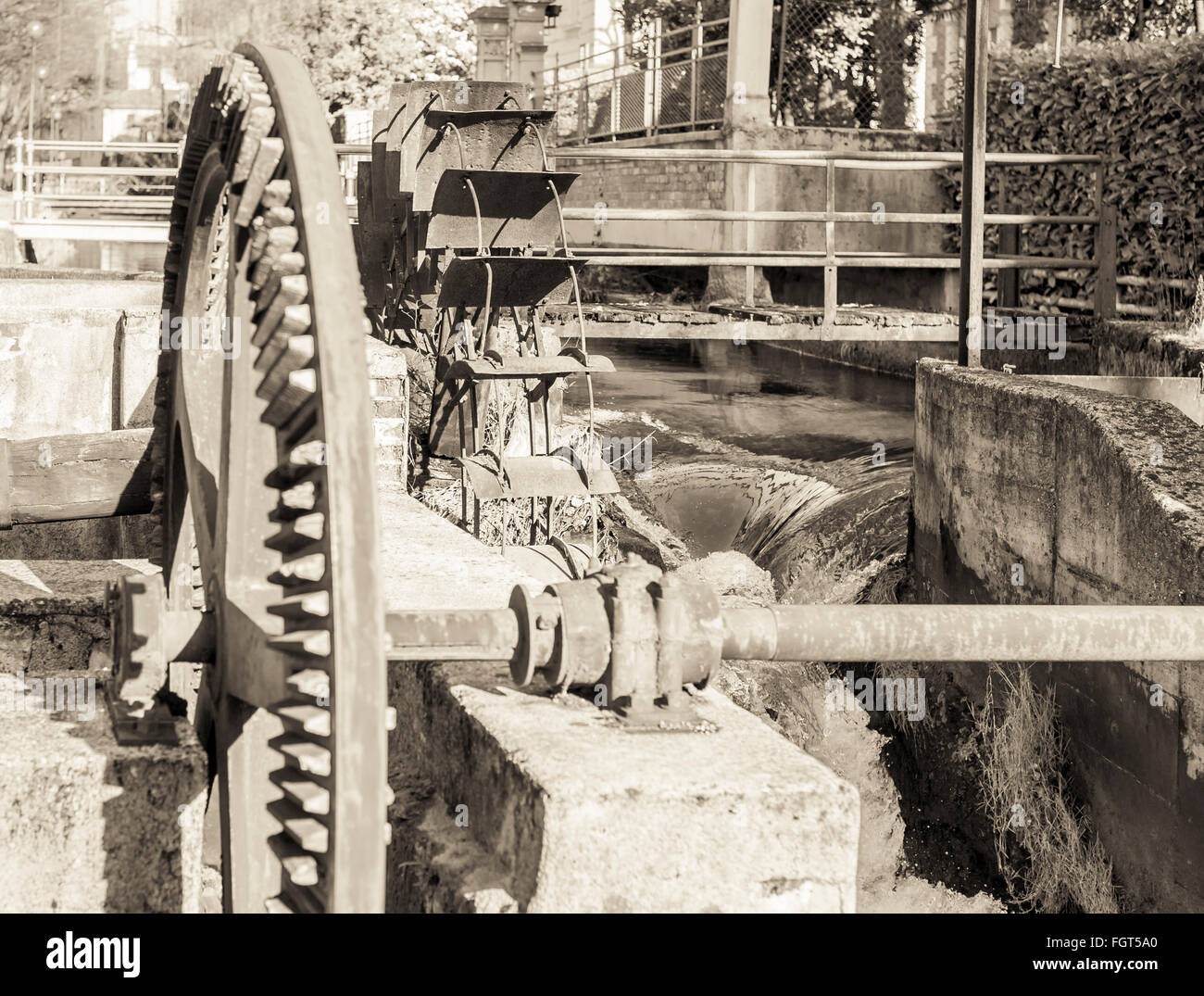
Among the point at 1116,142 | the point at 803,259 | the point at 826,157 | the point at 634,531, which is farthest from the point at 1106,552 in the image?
the point at 1116,142

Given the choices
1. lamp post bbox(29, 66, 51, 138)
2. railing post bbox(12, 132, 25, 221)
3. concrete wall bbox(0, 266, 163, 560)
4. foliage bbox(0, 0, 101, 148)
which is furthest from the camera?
lamp post bbox(29, 66, 51, 138)

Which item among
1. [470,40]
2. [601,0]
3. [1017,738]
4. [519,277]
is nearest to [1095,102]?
[519,277]

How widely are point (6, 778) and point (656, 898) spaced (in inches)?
39.3

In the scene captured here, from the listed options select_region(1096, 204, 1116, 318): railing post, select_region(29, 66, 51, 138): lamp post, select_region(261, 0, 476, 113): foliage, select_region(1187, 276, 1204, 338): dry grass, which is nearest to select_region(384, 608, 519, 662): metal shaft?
select_region(1187, 276, 1204, 338): dry grass

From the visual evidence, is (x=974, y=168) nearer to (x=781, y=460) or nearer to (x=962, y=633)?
(x=781, y=460)

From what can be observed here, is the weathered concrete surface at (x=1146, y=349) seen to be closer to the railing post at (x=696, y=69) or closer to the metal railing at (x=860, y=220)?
the metal railing at (x=860, y=220)

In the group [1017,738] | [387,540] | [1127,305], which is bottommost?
[1017,738]

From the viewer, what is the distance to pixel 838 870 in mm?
2219

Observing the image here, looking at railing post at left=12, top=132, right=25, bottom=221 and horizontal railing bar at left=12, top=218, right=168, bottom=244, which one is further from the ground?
railing post at left=12, top=132, right=25, bottom=221

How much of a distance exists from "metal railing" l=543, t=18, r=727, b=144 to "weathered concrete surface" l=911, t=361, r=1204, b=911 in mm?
10830

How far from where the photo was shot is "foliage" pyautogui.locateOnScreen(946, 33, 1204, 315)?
11.6 metres

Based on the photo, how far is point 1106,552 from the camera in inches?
236

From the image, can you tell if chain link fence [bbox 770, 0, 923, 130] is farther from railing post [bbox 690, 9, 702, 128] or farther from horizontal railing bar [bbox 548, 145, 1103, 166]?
horizontal railing bar [bbox 548, 145, 1103, 166]

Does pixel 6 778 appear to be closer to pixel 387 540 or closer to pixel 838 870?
pixel 838 870
